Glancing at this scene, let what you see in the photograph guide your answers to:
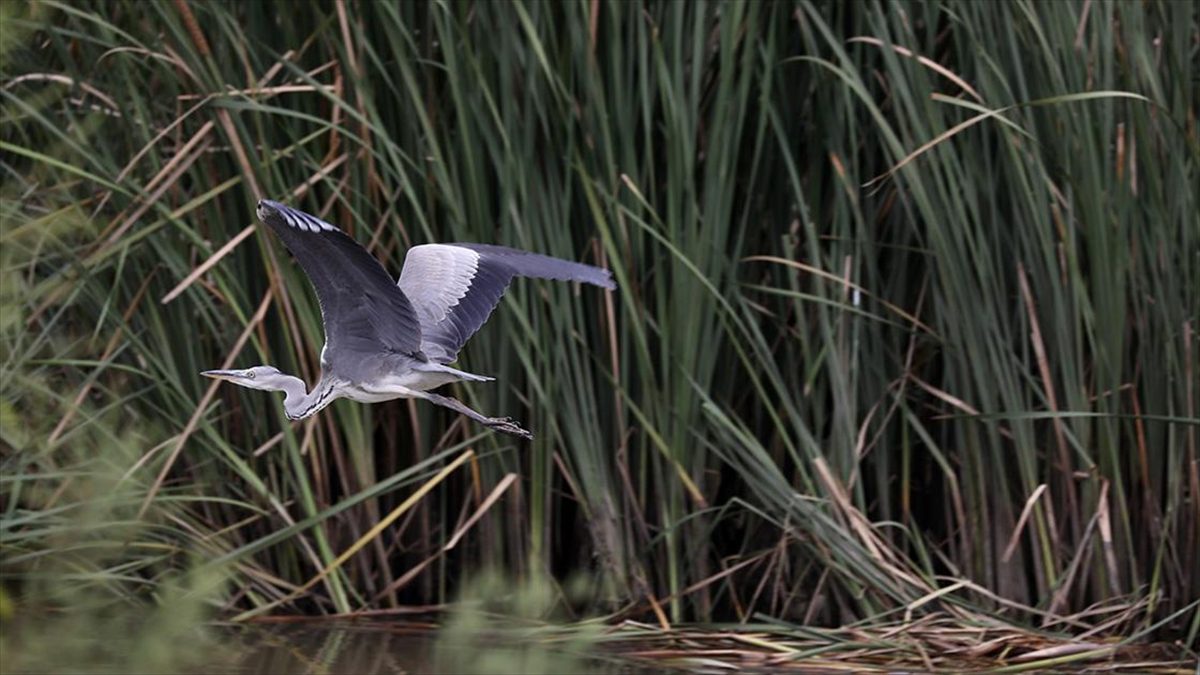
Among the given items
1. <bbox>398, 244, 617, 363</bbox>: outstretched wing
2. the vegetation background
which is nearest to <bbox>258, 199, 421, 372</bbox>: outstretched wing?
<bbox>398, 244, 617, 363</bbox>: outstretched wing

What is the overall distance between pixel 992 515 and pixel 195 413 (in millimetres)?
1747

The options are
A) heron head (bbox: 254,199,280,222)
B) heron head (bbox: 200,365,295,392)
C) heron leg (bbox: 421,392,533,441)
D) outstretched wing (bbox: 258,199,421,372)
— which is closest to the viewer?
heron head (bbox: 254,199,280,222)

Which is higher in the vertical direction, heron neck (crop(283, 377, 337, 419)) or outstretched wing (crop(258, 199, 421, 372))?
outstretched wing (crop(258, 199, 421, 372))

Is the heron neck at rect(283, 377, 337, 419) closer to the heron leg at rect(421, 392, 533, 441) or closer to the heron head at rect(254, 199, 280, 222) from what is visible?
the heron leg at rect(421, 392, 533, 441)

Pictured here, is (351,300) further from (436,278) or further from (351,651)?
(351,651)

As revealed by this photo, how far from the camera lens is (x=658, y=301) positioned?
149 inches

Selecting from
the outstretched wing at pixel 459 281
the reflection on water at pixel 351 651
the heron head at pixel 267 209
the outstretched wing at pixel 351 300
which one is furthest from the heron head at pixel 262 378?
the reflection on water at pixel 351 651

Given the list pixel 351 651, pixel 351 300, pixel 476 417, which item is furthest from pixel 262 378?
pixel 351 651

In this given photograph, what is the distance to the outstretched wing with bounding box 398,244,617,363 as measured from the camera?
9.55ft

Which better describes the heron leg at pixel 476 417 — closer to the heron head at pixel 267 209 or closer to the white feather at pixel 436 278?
the white feather at pixel 436 278

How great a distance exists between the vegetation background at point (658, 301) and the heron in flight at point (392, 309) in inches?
24.3

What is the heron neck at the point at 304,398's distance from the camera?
278cm

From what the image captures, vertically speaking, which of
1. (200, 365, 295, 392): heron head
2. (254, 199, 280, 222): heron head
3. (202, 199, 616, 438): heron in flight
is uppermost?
(254, 199, 280, 222): heron head

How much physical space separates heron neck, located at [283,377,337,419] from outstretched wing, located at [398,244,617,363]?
17cm
